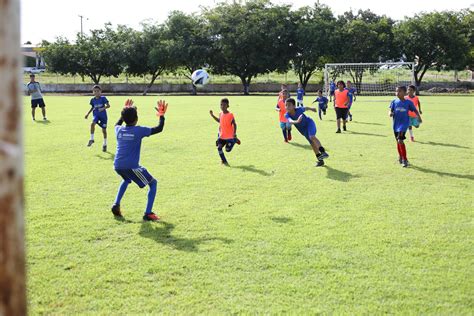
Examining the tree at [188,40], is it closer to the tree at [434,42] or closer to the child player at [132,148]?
the tree at [434,42]

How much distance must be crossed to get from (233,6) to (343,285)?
52.9 meters

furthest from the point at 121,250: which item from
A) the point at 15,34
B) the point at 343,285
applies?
the point at 15,34

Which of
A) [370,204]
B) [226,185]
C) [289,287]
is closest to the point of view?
[289,287]

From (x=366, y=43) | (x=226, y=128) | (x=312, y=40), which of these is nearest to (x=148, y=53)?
(x=312, y=40)

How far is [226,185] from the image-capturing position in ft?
28.8

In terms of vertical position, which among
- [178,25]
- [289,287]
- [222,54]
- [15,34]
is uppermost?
[178,25]

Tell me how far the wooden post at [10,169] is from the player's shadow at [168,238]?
431cm

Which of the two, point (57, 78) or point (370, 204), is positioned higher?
point (57, 78)

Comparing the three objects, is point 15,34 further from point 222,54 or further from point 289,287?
point 222,54

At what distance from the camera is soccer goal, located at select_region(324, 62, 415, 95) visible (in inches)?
1615

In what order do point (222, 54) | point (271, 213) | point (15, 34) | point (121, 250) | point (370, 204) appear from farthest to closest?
point (222, 54) < point (370, 204) < point (271, 213) < point (121, 250) < point (15, 34)

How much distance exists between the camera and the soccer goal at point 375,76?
135ft

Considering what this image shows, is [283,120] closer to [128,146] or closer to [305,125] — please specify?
[305,125]

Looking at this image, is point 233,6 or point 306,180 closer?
point 306,180
